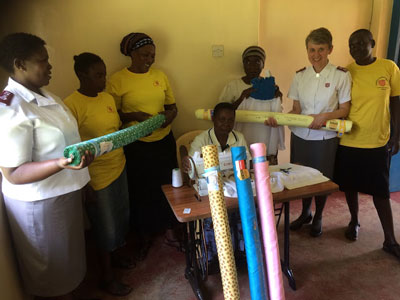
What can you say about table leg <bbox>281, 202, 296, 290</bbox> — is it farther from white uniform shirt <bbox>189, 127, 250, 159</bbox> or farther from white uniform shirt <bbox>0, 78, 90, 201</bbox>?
white uniform shirt <bbox>0, 78, 90, 201</bbox>

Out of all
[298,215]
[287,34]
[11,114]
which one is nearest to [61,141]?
[11,114]

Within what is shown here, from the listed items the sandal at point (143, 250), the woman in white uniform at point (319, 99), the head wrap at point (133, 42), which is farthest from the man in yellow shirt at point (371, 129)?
the sandal at point (143, 250)

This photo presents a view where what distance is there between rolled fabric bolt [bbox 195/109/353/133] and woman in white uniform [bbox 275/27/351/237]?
0.19 feet

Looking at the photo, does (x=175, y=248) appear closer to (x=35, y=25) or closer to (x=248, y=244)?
(x=248, y=244)

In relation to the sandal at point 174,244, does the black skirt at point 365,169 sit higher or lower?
higher

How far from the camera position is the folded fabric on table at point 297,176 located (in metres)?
1.92

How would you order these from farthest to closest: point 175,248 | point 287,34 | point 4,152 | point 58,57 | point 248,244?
point 287,34, point 175,248, point 58,57, point 248,244, point 4,152

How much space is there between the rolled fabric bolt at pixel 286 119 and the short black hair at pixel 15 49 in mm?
1405

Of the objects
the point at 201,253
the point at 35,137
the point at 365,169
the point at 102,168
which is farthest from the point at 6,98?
the point at 365,169

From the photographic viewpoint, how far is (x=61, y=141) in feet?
4.86

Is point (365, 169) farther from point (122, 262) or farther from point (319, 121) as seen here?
point (122, 262)

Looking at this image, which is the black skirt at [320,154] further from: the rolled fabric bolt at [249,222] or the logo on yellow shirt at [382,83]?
→ the rolled fabric bolt at [249,222]

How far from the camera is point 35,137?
1.41 meters

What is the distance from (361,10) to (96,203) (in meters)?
3.77
